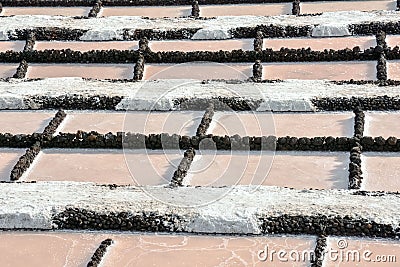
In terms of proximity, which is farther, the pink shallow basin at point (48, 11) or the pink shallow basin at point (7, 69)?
the pink shallow basin at point (48, 11)

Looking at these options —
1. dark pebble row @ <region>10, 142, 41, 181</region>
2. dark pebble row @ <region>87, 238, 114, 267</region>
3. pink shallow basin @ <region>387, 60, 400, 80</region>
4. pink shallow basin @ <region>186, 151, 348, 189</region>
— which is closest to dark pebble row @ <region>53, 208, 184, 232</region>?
dark pebble row @ <region>87, 238, 114, 267</region>

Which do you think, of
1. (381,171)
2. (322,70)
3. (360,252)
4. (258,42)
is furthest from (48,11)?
(360,252)

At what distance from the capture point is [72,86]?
15070 millimetres

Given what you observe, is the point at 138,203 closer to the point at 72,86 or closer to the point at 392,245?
the point at 392,245

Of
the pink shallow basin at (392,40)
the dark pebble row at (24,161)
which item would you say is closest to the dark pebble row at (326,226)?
the dark pebble row at (24,161)

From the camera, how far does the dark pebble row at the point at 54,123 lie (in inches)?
540

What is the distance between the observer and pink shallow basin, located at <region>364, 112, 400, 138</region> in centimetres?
1329

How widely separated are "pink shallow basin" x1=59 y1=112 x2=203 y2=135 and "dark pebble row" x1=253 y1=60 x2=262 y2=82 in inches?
49.9

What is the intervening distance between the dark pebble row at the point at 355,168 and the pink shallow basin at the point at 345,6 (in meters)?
5.30

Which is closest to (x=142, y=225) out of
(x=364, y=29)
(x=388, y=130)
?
(x=388, y=130)

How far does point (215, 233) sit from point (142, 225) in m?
0.84

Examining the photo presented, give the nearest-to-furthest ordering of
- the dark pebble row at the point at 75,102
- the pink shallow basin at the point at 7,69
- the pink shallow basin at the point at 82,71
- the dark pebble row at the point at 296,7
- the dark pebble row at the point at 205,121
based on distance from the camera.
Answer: the dark pebble row at the point at 205,121, the dark pebble row at the point at 75,102, the pink shallow basin at the point at 82,71, the pink shallow basin at the point at 7,69, the dark pebble row at the point at 296,7

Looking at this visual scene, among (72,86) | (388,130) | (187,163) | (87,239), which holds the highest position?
(72,86)

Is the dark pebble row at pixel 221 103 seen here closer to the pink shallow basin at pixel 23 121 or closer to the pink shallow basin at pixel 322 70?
the pink shallow basin at pixel 322 70
